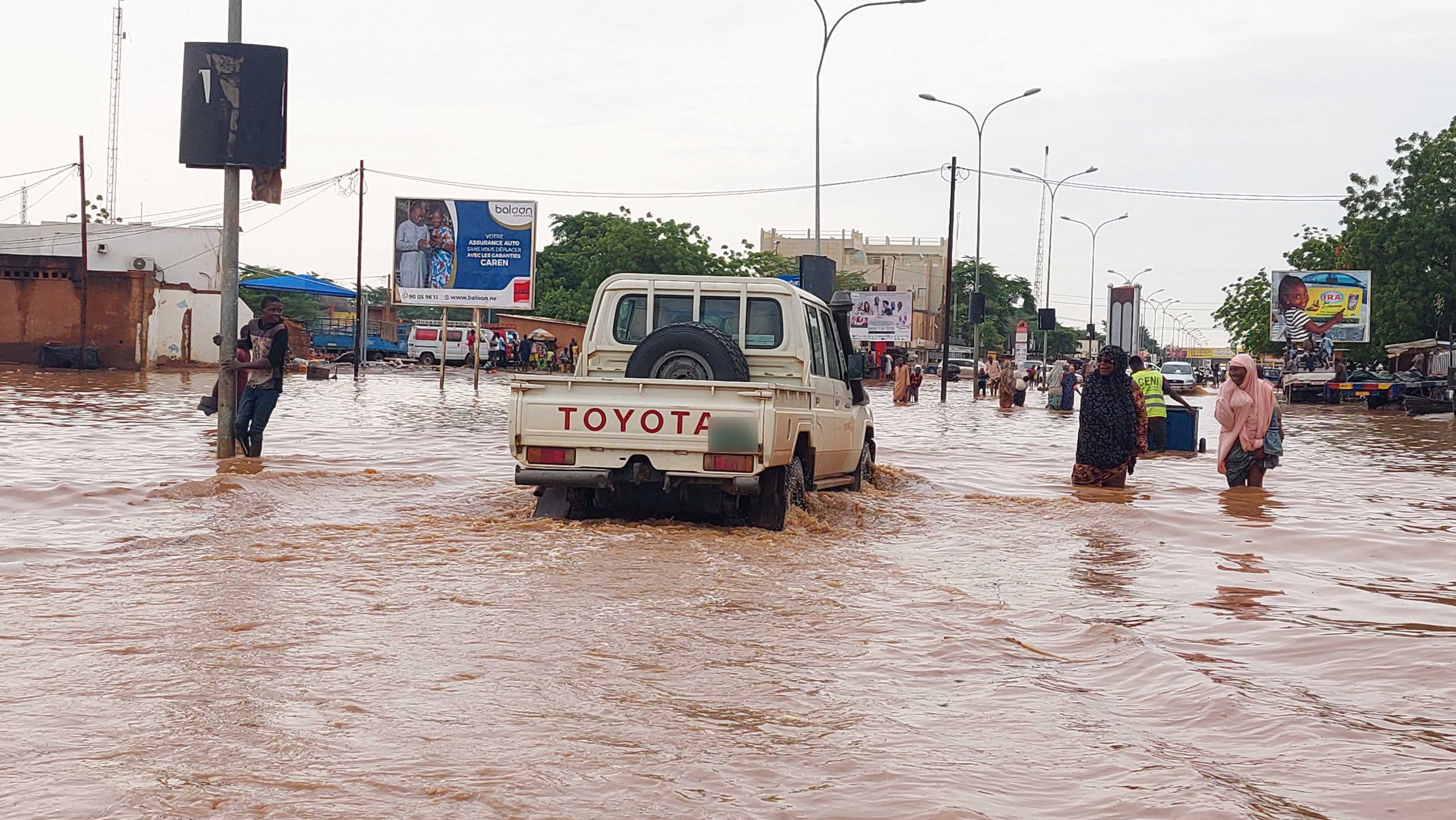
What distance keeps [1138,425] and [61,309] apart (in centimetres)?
3310

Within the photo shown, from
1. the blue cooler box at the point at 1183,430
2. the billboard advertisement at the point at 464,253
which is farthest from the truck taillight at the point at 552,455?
the billboard advertisement at the point at 464,253

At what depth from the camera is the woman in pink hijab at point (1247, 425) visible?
12.7 metres

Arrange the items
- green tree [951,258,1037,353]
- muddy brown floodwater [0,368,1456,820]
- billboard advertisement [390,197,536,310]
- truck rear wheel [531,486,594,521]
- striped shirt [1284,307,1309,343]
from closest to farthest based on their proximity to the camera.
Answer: muddy brown floodwater [0,368,1456,820] → truck rear wheel [531,486,594,521] → billboard advertisement [390,197,536,310] → striped shirt [1284,307,1309,343] → green tree [951,258,1037,353]

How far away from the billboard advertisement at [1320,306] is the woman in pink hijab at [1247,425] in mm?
47942

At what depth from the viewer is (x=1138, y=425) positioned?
13.3m

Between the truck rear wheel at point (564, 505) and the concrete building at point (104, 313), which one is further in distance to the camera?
the concrete building at point (104, 313)

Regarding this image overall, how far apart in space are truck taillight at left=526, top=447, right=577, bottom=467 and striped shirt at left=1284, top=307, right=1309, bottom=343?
181ft

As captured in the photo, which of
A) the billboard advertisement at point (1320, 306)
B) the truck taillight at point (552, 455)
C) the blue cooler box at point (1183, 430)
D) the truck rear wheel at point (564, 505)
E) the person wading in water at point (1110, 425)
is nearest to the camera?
the truck taillight at point (552, 455)

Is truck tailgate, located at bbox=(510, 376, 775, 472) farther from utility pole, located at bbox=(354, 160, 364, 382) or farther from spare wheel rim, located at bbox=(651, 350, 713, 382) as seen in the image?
utility pole, located at bbox=(354, 160, 364, 382)

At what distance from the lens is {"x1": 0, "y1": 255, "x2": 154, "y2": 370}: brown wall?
1497 inches

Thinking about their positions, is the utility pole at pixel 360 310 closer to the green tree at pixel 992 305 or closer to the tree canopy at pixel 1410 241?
the tree canopy at pixel 1410 241

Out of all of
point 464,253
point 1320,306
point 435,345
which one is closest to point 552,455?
point 464,253

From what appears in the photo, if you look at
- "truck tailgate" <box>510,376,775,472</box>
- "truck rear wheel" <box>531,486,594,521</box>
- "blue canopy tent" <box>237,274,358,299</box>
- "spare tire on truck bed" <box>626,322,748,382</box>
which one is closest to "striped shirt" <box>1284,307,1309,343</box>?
"blue canopy tent" <box>237,274,358,299</box>

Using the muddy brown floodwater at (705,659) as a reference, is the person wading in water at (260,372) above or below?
above
